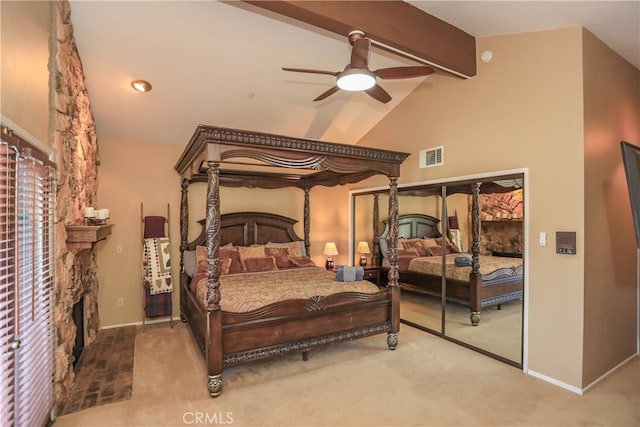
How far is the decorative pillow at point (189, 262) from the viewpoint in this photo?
15.5ft

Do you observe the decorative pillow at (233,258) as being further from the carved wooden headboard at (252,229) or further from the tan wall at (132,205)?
the tan wall at (132,205)

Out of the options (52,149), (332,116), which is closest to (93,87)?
(52,149)

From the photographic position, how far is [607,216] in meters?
3.12

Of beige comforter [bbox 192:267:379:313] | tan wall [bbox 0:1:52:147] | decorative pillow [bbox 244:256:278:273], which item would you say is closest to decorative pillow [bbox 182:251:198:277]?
beige comforter [bbox 192:267:379:313]

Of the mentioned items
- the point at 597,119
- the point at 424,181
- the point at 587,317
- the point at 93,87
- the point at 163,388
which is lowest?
the point at 163,388

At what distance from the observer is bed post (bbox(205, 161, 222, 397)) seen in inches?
112

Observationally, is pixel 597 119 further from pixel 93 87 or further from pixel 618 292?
pixel 93 87

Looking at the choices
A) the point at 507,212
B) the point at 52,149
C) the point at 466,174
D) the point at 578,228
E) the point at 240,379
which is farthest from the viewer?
the point at 466,174

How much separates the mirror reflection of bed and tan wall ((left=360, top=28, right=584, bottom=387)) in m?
0.18

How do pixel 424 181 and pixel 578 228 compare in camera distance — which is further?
pixel 424 181

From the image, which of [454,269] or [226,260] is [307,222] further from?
[454,269]

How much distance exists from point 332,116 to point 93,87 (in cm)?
305

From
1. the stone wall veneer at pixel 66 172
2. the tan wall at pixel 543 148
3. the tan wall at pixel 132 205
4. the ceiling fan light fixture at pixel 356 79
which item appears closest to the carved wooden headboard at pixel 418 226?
the tan wall at pixel 543 148

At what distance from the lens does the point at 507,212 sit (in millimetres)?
3514
